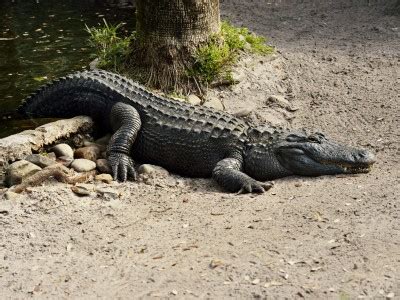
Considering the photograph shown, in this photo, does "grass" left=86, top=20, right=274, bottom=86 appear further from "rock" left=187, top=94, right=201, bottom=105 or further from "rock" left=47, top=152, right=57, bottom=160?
"rock" left=47, top=152, right=57, bottom=160

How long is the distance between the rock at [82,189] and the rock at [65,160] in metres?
0.59

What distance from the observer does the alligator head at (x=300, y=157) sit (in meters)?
6.73

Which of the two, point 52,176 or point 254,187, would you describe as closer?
point 52,176

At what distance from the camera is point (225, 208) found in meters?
6.00

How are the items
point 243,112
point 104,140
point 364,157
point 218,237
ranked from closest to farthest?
point 218,237 < point 364,157 < point 104,140 < point 243,112

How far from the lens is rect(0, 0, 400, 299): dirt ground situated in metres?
4.63

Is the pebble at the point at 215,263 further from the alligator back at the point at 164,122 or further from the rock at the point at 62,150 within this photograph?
the rock at the point at 62,150

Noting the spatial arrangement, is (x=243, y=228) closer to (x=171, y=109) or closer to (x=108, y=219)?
(x=108, y=219)

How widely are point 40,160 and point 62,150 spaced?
0.47 m

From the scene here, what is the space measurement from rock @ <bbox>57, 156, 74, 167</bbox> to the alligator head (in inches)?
70.4

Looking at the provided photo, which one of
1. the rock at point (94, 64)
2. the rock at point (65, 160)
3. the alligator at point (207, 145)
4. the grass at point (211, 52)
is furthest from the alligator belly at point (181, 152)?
the rock at point (94, 64)

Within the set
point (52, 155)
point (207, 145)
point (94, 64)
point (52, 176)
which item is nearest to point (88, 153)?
point (52, 155)

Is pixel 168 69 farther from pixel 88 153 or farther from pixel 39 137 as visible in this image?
pixel 39 137

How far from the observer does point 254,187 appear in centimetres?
646
